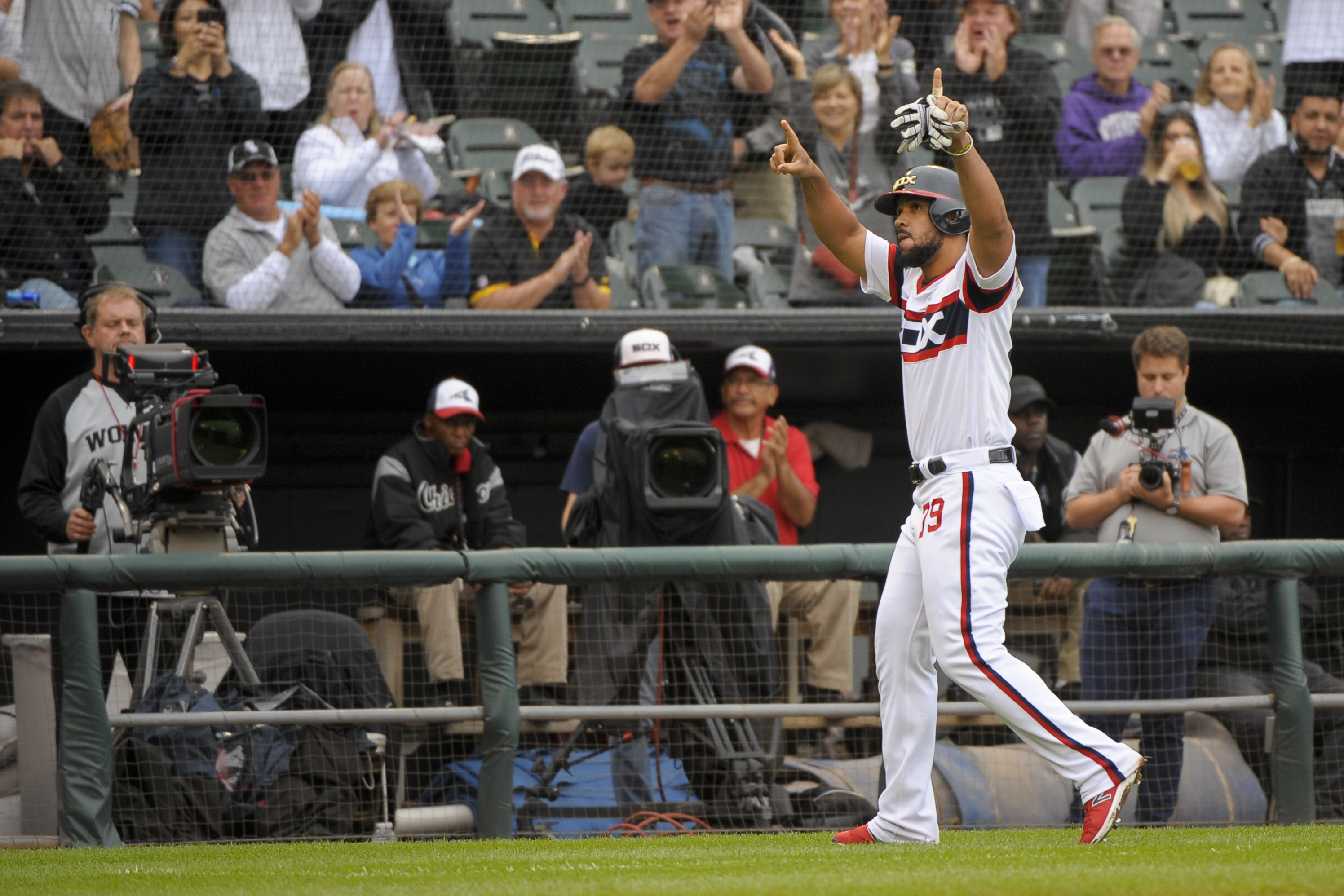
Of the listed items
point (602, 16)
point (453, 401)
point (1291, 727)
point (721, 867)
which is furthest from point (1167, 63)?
point (721, 867)

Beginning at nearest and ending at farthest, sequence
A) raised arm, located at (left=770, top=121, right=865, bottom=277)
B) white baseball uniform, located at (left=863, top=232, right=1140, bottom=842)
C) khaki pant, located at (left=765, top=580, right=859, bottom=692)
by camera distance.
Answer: white baseball uniform, located at (left=863, top=232, right=1140, bottom=842) → raised arm, located at (left=770, top=121, right=865, bottom=277) → khaki pant, located at (left=765, top=580, right=859, bottom=692)

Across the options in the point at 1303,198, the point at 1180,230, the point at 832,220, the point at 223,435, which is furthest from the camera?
the point at 1303,198

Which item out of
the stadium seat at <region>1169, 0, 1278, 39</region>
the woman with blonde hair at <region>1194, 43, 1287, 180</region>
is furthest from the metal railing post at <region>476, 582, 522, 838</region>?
the stadium seat at <region>1169, 0, 1278, 39</region>

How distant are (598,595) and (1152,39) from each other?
5.60m

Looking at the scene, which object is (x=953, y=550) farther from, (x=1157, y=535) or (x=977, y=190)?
(x=1157, y=535)

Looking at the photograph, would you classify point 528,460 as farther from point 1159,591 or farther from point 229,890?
point 229,890

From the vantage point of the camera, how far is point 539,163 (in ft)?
21.9

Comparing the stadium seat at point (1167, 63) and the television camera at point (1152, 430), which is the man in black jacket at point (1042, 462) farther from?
the stadium seat at point (1167, 63)

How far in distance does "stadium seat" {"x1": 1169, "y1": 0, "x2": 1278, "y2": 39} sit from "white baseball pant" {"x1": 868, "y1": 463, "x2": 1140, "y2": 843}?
5979 mm

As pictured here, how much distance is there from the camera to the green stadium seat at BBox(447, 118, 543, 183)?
24.9ft

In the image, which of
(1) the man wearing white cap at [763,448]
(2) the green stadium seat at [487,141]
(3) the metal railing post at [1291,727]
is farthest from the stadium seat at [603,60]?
(3) the metal railing post at [1291,727]

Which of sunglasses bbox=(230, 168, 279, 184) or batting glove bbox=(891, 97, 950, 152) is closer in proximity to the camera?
batting glove bbox=(891, 97, 950, 152)

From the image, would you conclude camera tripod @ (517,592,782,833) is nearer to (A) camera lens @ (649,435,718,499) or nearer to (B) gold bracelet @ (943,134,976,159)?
(A) camera lens @ (649,435,718,499)

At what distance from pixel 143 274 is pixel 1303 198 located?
5.48 metres
